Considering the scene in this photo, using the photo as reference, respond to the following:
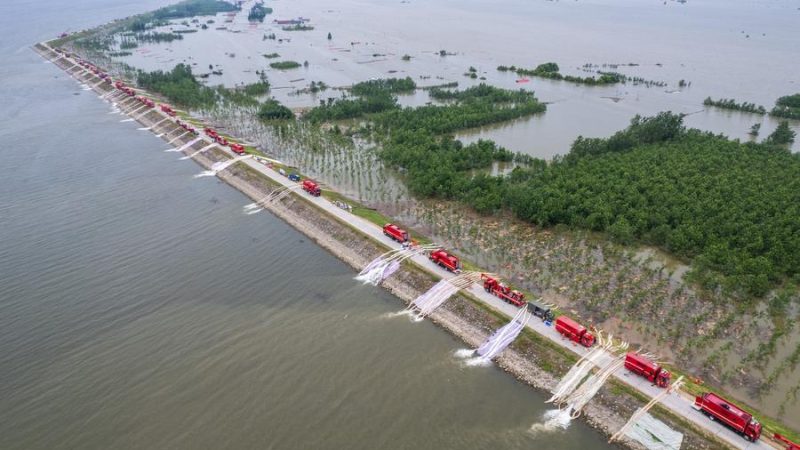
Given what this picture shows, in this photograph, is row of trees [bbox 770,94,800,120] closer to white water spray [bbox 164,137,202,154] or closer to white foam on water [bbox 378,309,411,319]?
white foam on water [bbox 378,309,411,319]

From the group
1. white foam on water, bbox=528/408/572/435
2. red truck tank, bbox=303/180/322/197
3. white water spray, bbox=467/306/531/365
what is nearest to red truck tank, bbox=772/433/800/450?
white foam on water, bbox=528/408/572/435

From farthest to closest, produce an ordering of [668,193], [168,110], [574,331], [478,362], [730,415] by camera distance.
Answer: [168,110]
[668,193]
[478,362]
[574,331]
[730,415]

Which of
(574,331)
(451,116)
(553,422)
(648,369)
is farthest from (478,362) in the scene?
(451,116)

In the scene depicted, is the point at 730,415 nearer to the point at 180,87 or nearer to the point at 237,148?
the point at 237,148

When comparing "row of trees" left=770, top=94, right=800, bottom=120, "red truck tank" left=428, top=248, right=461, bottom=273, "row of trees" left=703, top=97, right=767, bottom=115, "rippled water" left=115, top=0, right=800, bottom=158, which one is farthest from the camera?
"row of trees" left=703, top=97, right=767, bottom=115

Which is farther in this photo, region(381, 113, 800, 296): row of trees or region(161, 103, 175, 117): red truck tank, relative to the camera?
region(161, 103, 175, 117): red truck tank

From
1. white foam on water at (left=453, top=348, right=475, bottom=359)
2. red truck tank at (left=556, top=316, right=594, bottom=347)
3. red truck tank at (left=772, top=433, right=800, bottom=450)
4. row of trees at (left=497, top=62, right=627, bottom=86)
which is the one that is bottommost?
white foam on water at (left=453, top=348, right=475, bottom=359)

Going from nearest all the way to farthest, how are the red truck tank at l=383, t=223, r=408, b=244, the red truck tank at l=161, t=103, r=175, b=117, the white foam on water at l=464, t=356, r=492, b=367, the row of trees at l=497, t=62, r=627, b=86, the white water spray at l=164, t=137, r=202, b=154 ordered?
1. the white foam on water at l=464, t=356, r=492, b=367
2. the red truck tank at l=383, t=223, r=408, b=244
3. the white water spray at l=164, t=137, r=202, b=154
4. the red truck tank at l=161, t=103, r=175, b=117
5. the row of trees at l=497, t=62, r=627, b=86

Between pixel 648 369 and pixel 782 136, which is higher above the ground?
pixel 782 136
